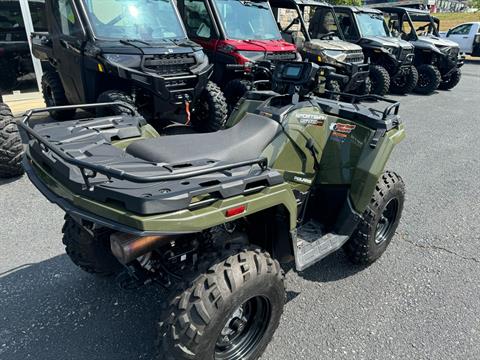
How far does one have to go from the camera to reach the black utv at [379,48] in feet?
31.7

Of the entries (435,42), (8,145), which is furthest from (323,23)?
(8,145)

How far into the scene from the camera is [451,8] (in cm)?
10250

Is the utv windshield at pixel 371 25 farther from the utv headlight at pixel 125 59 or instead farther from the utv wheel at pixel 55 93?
the utv wheel at pixel 55 93

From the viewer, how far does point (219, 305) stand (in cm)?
179

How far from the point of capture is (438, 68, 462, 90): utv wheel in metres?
11.6

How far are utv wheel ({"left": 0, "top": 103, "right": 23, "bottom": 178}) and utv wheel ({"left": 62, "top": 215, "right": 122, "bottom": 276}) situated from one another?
2.01 metres

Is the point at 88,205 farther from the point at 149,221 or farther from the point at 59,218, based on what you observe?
the point at 59,218

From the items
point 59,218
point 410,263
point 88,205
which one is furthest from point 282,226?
point 59,218

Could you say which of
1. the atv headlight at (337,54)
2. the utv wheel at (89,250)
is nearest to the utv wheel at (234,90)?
the atv headlight at (337,54)

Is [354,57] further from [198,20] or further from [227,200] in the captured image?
[227,200]

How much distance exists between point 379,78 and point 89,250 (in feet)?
29.0

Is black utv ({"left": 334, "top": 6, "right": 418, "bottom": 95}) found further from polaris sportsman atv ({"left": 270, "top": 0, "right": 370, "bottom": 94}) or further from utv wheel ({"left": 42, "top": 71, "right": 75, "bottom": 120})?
utv wheel ({"left": 42, "top": 71, "right": 75, "bottom": 120})

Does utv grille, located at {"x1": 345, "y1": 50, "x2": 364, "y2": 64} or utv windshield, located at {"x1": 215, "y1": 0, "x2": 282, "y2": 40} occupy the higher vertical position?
utv windshield, located at {"x1": 215, "y1": 0, "x2": 282, "y2": 40}

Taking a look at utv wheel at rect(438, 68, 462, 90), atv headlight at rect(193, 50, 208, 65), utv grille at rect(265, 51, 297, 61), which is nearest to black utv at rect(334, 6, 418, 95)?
utv wheel at rect(438, 68, 462, 90)
